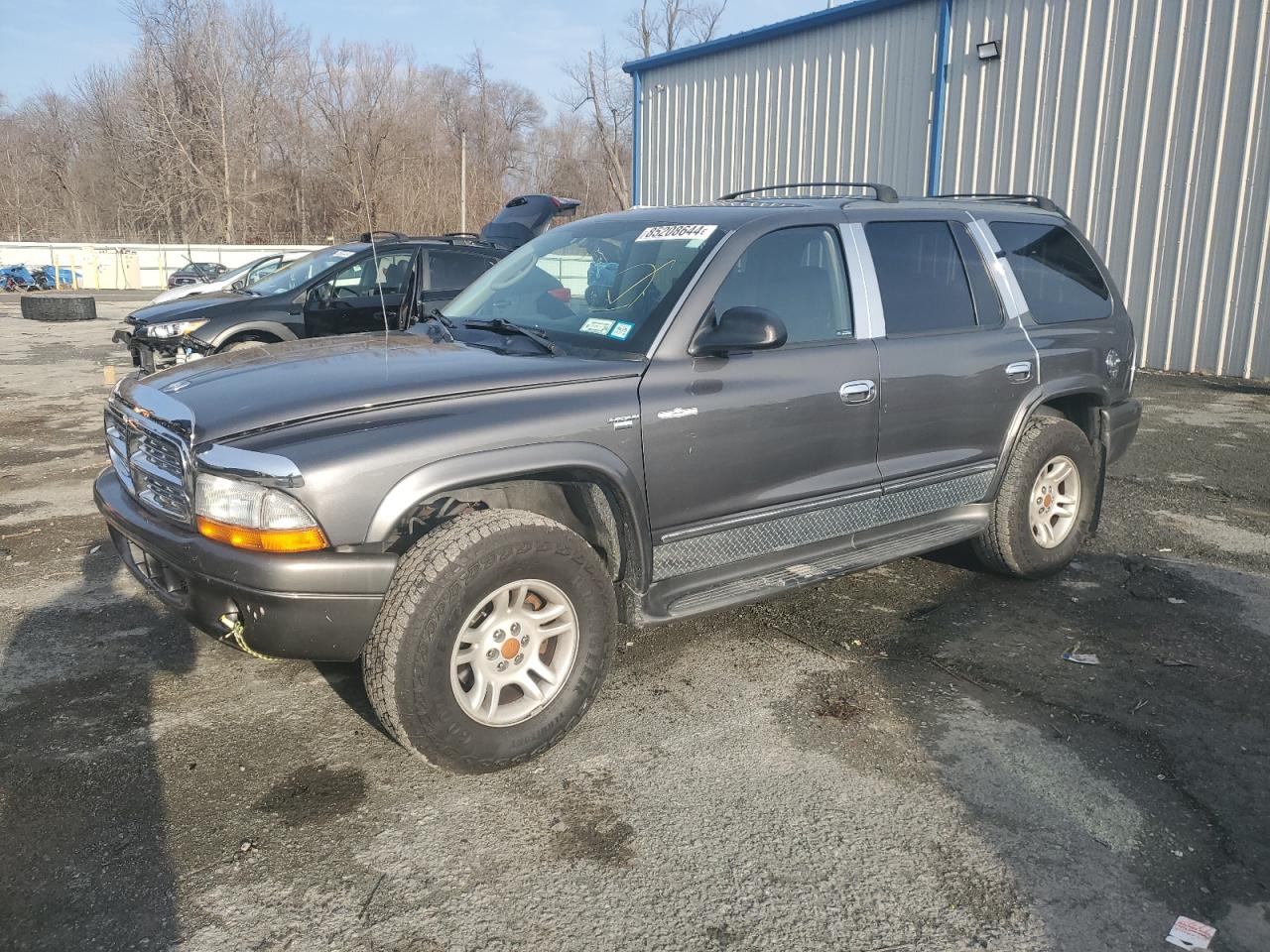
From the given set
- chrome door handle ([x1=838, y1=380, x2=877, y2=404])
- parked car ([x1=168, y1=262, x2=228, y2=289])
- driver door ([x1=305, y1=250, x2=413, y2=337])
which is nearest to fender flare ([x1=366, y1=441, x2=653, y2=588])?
chrome door handle ([x1=838, y1=380, x2=877, y2=404])

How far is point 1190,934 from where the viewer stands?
2434 mm

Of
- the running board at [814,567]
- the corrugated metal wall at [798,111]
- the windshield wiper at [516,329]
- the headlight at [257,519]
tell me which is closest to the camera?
the headlight at [257,519]

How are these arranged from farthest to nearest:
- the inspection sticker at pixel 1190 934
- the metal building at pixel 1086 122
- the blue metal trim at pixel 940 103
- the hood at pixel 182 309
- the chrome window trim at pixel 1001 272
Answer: the blue metal trim at pixel 940 103, the metal building at pixel 1086 122, the hood at pixel 182 309, the chrome window trim at pixel 1001 272, the inspection sticker at pixel 1190 934

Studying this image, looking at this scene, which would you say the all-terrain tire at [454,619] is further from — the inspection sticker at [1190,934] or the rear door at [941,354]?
the inspection sticker at [1190,934]

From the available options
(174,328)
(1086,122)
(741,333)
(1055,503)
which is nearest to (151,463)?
(741,333)

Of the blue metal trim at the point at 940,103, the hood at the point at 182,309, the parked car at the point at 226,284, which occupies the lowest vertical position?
the hood at the point at 182,309

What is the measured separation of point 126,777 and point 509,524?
1.45 metres

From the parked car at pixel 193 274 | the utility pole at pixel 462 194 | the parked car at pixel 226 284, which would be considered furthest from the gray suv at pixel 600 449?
the utility pole at pixel 462 194

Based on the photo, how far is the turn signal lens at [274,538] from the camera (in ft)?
9.19

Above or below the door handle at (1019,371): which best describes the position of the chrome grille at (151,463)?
below

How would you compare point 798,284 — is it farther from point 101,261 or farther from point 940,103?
point 101,261

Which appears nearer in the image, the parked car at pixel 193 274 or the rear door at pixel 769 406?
the rear door at pixel 769 406

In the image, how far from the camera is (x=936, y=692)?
376 cm

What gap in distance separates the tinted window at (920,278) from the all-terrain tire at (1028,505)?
730mm
